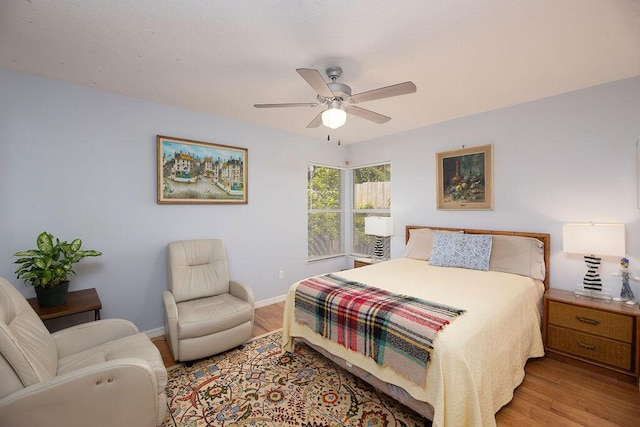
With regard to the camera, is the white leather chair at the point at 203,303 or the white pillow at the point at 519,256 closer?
the white leather chair at the point at 203,303

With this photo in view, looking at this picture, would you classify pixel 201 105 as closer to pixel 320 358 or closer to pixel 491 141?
pixel 320 358

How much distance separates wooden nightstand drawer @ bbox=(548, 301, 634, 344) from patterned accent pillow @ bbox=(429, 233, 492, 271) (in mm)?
665

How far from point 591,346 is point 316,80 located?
3113mm

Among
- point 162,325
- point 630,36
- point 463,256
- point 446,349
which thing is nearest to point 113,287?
point 162,325

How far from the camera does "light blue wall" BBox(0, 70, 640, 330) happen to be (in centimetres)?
234

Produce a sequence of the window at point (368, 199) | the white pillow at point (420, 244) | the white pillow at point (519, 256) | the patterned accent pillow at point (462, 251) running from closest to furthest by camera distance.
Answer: the white pillow at point (519, 256)
the patterned accent pillow at point (462, 251)
the white pillow at point (420, 244)
the window at point (368, 199)

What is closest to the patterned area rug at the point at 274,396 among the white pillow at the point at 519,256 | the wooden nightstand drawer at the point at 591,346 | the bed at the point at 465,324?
the bed at the point at 465,324

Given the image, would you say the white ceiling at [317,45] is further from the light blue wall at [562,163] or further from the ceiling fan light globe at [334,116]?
the ceiling fan light globe at [334,116]

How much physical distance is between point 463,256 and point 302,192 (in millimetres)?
2399

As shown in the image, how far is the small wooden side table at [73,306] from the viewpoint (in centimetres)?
200

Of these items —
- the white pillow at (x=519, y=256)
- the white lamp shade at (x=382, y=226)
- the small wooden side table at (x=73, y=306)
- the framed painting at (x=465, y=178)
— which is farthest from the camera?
the white lamp shade at (x=382, y=226)

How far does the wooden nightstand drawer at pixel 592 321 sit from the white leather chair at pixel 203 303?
2.85 metres

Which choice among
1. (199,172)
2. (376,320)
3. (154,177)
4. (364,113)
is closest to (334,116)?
(364,113)

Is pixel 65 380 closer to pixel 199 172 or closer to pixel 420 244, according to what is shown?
pixel 199 172
